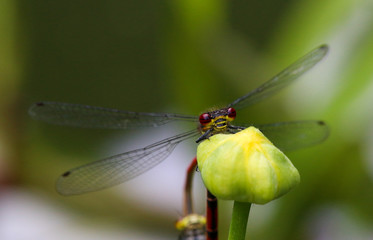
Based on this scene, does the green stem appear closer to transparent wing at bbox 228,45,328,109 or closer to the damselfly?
the damselfly

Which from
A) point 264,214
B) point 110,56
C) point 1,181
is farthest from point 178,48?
point 110,56

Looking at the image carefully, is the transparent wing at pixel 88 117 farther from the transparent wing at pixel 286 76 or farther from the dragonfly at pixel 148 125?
the transparent wing at pixel 286 76

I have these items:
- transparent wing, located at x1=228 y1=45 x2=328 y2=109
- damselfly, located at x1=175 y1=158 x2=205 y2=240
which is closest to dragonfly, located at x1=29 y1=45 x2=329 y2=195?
transparent wing, located at x1=228 y1=45 x2=328 y2=109

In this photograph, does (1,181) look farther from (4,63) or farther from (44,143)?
(4,63)

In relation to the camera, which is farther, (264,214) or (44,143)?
(44,143)

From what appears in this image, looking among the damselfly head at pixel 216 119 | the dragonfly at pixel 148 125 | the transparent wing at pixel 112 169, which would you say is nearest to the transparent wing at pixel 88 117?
the dragonfly at pixel 148 125

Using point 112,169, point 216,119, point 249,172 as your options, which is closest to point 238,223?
point 249,172
